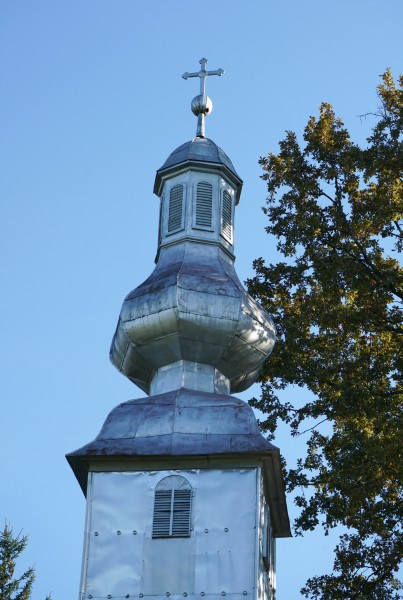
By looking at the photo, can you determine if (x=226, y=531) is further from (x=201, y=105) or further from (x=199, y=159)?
(x=201, y=105)

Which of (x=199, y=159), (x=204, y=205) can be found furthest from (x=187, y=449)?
(x=199, y=159)

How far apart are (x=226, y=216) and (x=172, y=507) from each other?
18.9 ft

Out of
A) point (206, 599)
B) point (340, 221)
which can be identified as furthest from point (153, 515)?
point (340, 221)

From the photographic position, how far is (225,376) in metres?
23.5

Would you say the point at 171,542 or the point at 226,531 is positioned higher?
the point at 226,531

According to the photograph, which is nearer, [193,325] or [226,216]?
[193,325]

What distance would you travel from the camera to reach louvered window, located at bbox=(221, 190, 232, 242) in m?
24.9

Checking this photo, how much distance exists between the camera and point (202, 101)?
1072 inches

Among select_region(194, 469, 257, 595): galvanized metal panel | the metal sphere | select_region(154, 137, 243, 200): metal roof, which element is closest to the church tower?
select_region(194, 469, 257, 595): galvanized metal panel

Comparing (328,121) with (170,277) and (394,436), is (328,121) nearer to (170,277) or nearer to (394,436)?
(170,277)

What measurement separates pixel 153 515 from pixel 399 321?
5789mm

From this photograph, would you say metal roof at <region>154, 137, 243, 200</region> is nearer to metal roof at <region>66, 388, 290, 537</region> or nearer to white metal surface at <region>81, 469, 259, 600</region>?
metal roof at <region>66, 388, 290, 537</region>

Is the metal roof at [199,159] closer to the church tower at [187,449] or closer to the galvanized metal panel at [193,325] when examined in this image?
the church tower at [187,449]

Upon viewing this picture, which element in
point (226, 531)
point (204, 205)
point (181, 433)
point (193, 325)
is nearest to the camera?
point (226, 531)
